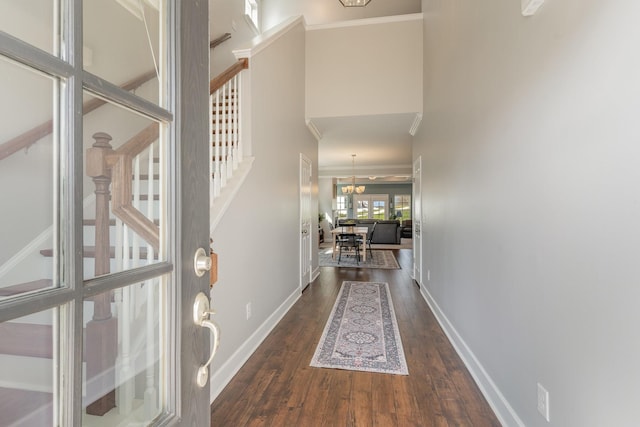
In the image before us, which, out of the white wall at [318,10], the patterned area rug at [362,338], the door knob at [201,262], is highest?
the white wall at [318,10]

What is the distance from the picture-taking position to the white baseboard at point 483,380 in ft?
5.55

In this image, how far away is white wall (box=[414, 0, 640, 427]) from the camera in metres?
0.98

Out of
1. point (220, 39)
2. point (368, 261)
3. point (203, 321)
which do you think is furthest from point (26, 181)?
point (368, 261)

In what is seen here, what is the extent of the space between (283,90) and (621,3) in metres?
3.04

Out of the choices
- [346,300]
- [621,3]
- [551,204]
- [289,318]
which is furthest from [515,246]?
[346,300]

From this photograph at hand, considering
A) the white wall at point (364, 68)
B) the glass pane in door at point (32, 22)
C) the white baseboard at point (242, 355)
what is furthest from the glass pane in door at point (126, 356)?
the white wall at point (364, 68)

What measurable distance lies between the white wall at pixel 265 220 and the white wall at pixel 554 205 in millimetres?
1737

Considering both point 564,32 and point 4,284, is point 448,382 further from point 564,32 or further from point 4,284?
point 4,284

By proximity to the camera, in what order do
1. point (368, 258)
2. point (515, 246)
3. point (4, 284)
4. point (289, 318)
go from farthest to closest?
point (368, 258)
point (289, 318)
point (515, 246)
point (4, 284)

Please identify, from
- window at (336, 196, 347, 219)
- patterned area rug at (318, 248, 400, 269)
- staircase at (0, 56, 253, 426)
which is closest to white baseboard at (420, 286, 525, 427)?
staircase at (0, 56, 253, 426)

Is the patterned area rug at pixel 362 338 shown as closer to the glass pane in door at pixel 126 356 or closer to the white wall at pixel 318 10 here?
the glass pane in door at pixel 126 356

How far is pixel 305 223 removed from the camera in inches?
186

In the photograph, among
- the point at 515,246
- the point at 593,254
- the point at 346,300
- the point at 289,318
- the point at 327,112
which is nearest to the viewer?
the point at 593,254

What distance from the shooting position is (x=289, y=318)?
134 inches
